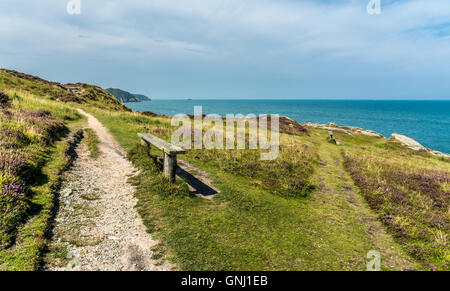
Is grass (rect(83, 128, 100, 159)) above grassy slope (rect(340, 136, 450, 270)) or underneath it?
above

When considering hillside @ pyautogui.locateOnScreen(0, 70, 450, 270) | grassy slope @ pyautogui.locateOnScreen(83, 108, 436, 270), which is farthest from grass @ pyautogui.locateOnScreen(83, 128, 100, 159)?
grassy slope @ pyautogui.locateOnScreen(83, 108, 436, 270)

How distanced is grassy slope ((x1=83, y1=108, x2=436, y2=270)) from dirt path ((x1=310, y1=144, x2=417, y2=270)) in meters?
0.04

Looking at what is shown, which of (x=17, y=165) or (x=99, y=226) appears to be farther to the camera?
(x=17, y=165)

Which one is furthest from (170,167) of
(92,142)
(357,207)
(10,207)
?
(92,142)

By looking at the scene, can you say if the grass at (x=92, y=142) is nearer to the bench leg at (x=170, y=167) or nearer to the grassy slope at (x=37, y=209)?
the grassy slope at (x=37, y=209)

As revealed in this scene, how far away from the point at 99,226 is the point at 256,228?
5.01 meters

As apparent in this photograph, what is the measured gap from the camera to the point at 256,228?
7395 mm

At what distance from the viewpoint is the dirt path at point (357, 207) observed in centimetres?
643

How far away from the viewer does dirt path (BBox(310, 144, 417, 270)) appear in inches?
253

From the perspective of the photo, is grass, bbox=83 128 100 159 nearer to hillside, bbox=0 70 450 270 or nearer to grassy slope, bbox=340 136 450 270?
hillside, bbox=0 70 450 270

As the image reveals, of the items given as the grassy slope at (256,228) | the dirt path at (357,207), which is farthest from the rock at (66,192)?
the dirt path at (357,207)

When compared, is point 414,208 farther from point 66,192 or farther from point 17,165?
point 17,165
